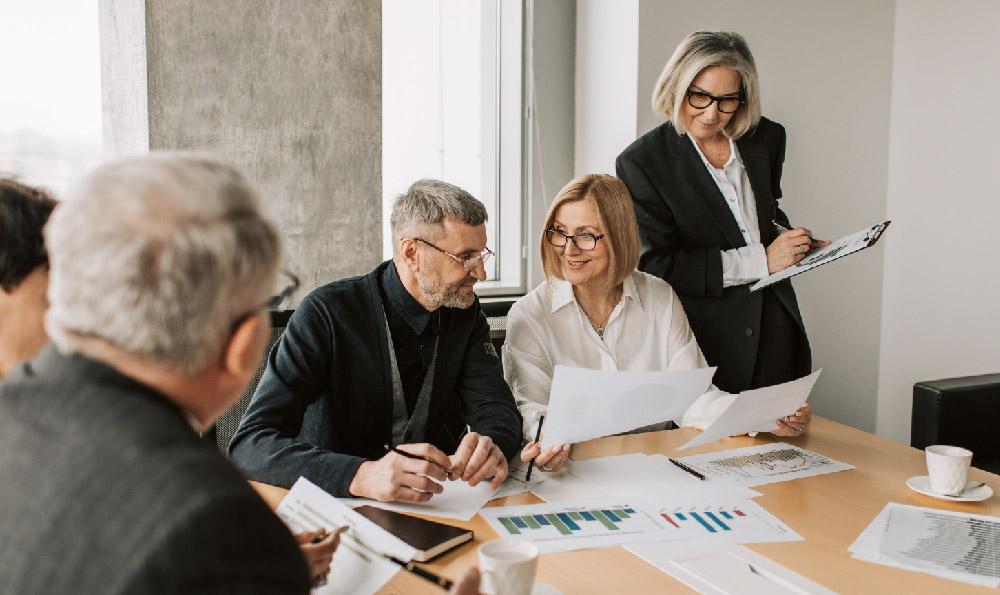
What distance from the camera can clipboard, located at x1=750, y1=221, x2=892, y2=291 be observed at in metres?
1.99

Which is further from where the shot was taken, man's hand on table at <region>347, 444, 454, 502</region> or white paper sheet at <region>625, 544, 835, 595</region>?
man's hand on table at <region>347, 444, 454, 502</region>

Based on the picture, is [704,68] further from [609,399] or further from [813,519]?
[813,519]

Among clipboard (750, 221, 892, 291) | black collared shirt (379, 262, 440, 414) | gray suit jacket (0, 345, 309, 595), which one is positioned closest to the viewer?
gray suit jacket (0, 345, 309, 595)

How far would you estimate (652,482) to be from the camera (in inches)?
60.2

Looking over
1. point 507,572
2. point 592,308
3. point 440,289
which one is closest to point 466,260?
point 440,289

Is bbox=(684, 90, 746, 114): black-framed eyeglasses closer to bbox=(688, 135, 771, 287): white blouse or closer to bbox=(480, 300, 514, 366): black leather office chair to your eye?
bbox=(688, 135, 771, 287): white blouse

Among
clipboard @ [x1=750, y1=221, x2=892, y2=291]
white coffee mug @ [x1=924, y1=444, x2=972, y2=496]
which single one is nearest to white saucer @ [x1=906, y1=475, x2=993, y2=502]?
white coffee mug @ [x1=924, y1=444, x2=972, y2=496]

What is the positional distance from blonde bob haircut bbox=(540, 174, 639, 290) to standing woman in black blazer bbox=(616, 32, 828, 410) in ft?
0.90

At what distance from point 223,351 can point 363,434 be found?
3.66ft

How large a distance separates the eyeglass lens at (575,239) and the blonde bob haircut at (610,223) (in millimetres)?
16

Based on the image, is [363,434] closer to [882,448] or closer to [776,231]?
[882,448]

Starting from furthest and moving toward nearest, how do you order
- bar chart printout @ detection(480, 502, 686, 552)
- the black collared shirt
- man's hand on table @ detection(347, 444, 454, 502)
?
the black collared shirt, man's hand on table @ detection(347, 444, 454, 502), bar chart printout @ detection(480, 502, 686, 552)

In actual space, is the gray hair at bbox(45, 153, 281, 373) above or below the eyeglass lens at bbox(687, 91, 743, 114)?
below

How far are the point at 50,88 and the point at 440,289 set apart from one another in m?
1.50
